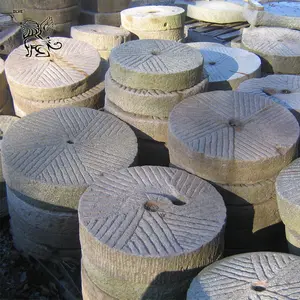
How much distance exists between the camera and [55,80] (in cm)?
441

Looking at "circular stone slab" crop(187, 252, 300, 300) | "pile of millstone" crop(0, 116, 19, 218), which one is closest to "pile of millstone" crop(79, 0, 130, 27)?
"pile of millstone" crop(0, 116, 19, 218)

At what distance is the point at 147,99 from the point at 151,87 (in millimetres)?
109

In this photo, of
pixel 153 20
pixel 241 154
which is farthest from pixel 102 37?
pixel 241 154

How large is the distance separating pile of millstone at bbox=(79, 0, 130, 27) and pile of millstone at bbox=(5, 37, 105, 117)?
2904 millimetres

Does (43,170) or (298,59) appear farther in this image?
(298,59)

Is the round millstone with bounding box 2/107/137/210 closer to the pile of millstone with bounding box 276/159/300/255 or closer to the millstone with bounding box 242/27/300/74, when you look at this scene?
the pile of millstone with bounding box 276/159/300/255

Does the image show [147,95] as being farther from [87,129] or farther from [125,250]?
[125,250]

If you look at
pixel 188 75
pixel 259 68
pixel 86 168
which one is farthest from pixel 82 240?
pixel 259 68

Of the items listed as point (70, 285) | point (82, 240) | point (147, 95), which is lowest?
point (70, 285)

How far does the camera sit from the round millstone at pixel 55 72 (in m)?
4.35

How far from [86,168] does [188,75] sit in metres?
1.17

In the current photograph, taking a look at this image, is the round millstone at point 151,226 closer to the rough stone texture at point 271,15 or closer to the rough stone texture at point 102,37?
the rough stone texture at point 102,37

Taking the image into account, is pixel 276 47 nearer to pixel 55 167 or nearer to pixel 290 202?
pixel 290 202

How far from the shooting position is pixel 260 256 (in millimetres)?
2588
